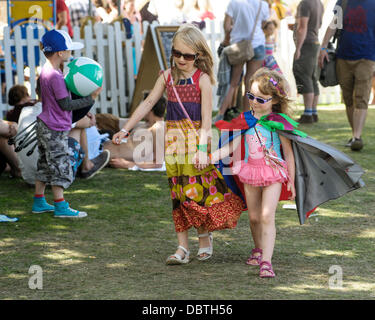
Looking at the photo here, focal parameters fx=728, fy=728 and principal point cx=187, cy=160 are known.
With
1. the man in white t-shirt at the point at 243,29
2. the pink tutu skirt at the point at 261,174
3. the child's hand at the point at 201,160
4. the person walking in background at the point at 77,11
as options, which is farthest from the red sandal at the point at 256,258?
the person walking in background at the point at 77,11

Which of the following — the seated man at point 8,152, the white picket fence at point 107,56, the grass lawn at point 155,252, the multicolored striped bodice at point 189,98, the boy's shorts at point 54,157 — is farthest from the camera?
the white picket fence at point 107,56

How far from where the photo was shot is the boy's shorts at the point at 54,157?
6707mm

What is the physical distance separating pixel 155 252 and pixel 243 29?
683cm

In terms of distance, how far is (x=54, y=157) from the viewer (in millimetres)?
6742

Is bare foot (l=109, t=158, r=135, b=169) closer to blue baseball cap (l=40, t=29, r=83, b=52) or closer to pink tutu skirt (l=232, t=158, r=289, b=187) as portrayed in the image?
blue baseball cap (l=40, t=29, r=83, b=52)

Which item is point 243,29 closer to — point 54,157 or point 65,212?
point 54,157

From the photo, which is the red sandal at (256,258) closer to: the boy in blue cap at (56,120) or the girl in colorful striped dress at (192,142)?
the girl in colorful striped dress at (192,142)

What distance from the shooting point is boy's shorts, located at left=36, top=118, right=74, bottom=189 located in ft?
22.0

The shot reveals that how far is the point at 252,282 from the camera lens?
15.6ft

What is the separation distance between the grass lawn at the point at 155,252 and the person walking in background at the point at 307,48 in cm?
431

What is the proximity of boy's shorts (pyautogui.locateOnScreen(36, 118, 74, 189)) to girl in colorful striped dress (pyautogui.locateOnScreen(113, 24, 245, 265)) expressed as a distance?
1.64m

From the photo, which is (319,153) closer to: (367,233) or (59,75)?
(367,233)
